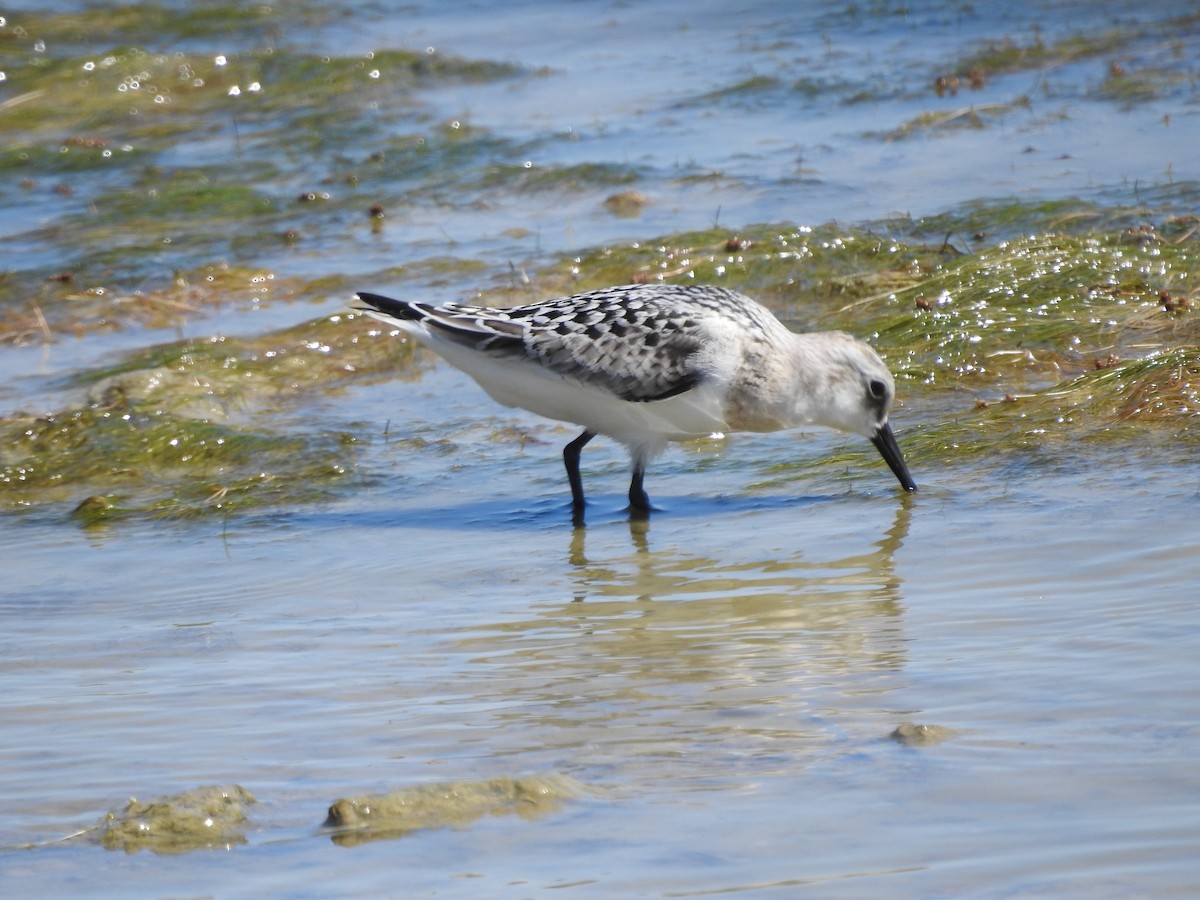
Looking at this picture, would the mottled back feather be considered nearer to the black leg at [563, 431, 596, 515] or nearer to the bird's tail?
the bird's tail

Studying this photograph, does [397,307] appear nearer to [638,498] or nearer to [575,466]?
[575,466]

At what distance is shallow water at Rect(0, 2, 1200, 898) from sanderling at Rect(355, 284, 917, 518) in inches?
11.8

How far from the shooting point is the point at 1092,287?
880 centimetres

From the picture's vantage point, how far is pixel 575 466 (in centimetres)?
730

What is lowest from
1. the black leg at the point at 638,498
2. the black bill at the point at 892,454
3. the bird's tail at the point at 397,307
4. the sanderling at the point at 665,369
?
the black leg at the point at 638,498

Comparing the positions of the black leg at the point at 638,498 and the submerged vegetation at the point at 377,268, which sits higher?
the submerged vegetation at the point at 377,268

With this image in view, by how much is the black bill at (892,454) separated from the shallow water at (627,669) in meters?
0.09

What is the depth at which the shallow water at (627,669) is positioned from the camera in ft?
11.8

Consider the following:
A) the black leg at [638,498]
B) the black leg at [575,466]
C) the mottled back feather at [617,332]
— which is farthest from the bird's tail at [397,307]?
the black leg at [638,498]

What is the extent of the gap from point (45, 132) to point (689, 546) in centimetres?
1143

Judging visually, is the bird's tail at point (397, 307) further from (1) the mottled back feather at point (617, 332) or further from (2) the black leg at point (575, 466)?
(2) the black leg at point (575, 466)

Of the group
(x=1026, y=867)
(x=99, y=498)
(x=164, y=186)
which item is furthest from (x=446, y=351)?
(x=164, y=186)

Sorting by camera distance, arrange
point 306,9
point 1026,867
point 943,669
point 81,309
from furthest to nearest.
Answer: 1. point 306,9
2. point 81,309
3. point 943,669
4. point 1026,867

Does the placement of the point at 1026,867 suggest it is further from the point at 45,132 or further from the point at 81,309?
the point at 45,132
